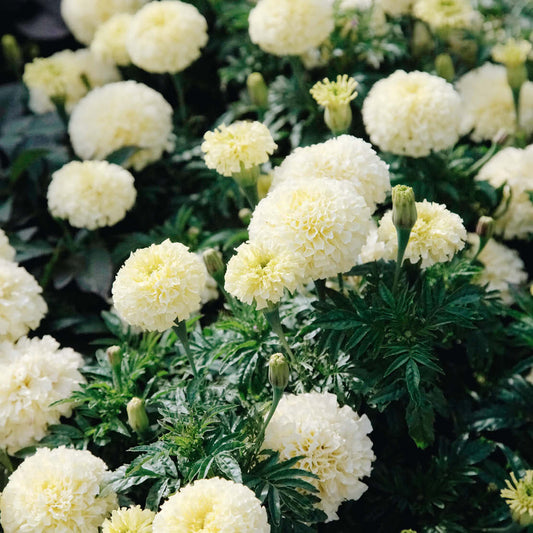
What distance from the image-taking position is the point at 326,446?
1.42 m

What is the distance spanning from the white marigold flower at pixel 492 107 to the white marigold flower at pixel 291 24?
59cm

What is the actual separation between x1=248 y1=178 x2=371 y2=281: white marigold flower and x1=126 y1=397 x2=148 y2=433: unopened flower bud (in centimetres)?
44

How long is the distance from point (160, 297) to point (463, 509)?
961 millimetres

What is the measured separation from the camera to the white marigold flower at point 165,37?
7.35 ft

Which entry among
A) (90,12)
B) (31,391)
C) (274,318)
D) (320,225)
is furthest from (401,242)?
(90,12)

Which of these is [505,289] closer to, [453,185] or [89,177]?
[453,185]

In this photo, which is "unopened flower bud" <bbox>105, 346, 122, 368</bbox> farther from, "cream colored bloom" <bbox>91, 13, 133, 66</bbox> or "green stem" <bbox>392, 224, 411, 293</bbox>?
"cream colored bloom" <bbox>91, 13, 133, 66</bbox>

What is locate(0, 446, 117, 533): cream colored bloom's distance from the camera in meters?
1.39

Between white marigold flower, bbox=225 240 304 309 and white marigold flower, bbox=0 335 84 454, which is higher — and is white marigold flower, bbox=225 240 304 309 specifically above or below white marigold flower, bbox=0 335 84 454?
above

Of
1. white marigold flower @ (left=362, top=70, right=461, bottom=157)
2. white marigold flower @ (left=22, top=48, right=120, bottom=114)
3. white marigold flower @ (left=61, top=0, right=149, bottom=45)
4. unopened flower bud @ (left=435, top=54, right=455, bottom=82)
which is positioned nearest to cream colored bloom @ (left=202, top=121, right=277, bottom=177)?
white marigold flower @ (left=362, top=70, right=461, bottom=157)

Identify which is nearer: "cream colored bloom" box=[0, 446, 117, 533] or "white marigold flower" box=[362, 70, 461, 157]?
"cream colored bloom" box=[0, 446, 117, 533]

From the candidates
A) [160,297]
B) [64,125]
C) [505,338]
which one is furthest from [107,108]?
[505,338]

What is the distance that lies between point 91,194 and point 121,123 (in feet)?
1.10

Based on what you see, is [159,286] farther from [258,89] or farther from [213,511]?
[258,89]
